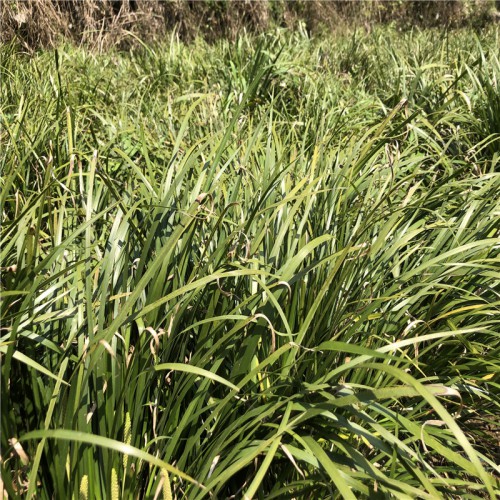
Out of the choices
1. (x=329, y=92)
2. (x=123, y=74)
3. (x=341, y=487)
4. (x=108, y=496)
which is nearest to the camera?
(x=341, y=487)

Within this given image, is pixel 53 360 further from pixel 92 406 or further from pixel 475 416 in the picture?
pixel 475 416

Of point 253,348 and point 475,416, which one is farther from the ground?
point 253,348

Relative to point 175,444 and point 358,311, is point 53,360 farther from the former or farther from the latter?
point 358,311

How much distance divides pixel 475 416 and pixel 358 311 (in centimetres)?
54

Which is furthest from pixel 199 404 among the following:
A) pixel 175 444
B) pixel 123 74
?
pixel 123 74

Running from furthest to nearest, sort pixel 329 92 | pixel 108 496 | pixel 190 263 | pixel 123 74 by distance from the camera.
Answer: pixel 123 74, pixel 329 92, pixel 190 263, pixel 108 496

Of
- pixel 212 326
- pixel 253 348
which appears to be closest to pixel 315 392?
pixel 253 348

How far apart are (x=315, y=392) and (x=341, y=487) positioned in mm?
335

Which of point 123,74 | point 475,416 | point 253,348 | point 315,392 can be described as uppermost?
point 123,74

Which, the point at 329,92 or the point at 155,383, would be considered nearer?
the point at 155,383

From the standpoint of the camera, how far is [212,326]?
144 cm

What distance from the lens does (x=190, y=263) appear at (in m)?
1.69

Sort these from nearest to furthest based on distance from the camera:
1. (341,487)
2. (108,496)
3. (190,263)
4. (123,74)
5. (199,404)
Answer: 1. (341,487)
2. (108,496)
3. (199,404)
4. (190,263)
5. (123,74)

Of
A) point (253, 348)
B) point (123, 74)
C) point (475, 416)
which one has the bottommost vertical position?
point (475, 416)
